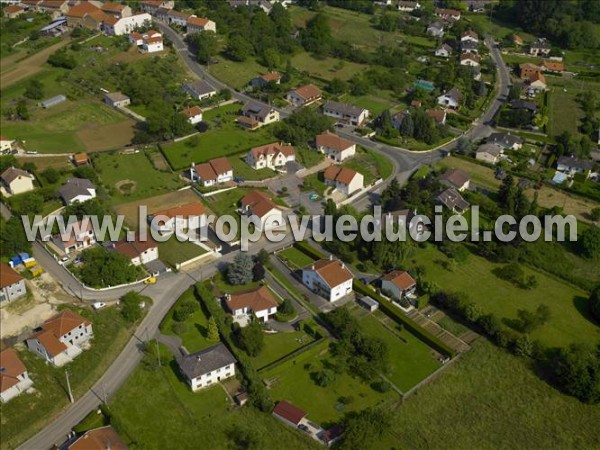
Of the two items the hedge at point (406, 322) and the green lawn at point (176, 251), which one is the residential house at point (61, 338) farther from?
the hedge at point (406, 322)

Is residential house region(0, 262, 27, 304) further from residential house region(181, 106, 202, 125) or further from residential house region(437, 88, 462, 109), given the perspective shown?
residential house region(437, 88, 462, 109)

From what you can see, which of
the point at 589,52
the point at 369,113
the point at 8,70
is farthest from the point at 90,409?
the point at 589,52

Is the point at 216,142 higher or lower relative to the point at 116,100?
lower

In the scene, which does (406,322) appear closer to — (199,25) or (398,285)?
(398,285)

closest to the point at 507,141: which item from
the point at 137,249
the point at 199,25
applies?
the point at 137,249

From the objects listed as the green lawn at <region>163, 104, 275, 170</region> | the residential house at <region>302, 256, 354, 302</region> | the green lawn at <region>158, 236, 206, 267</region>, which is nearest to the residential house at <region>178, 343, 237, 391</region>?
the residential house at <region>302, 256, 354, 302</region>

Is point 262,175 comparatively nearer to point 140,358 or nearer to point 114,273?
point 114,273
